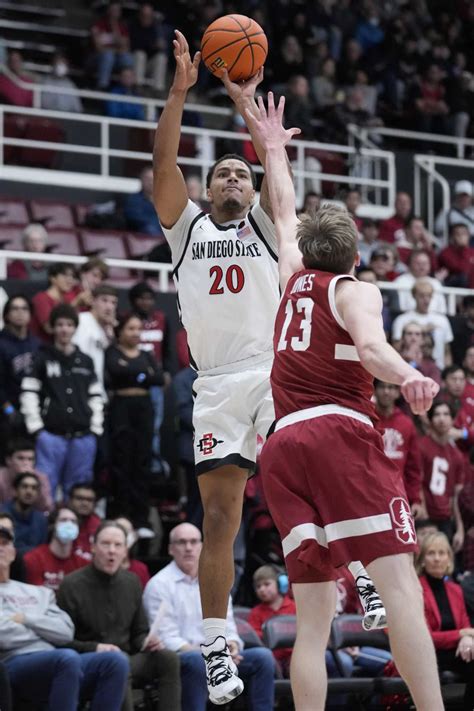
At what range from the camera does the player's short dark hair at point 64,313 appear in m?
11.8

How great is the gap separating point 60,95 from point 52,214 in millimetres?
2443

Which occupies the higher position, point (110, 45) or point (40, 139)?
point (110, 45)

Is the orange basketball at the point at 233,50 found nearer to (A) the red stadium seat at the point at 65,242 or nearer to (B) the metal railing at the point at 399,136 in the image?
(A) the red stadium seat at the point at 65,242

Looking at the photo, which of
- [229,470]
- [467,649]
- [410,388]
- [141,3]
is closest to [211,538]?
[229,470]

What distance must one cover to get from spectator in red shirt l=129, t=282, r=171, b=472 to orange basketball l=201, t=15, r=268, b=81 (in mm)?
5479

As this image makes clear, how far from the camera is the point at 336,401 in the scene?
19.8 ft

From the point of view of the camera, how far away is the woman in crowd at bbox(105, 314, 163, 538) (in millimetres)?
11992

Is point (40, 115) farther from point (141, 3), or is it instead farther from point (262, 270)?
point (262, 270)

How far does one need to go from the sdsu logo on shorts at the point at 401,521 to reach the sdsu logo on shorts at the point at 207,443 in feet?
4.91

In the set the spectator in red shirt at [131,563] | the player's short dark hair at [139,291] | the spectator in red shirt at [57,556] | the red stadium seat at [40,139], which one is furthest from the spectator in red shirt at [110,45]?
the spectator in red shirt at [57,556]

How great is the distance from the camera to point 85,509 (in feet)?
36.9

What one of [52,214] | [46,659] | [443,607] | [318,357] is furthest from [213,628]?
[52,214]

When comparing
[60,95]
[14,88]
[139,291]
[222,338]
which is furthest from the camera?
[60,95]

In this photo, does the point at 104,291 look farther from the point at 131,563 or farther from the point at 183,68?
the point at 183,68
